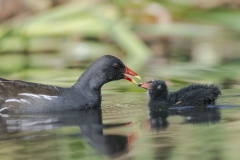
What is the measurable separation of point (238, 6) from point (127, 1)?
2.27 metres

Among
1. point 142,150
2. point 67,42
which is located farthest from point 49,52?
point 142,150

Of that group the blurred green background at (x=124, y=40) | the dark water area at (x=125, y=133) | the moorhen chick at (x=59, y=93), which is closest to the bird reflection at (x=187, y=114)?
the dark water area at (x=125, y=133)

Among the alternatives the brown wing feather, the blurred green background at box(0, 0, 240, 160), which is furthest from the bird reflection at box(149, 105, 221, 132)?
the brown wing feather

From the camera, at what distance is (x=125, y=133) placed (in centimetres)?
791

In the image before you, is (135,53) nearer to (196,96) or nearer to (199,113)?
(196,96)

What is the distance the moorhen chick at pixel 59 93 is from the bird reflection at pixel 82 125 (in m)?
0.15

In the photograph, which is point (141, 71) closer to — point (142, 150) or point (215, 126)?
point (215, 126)

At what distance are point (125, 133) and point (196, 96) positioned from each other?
6.21 ft

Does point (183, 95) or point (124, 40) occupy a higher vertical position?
point (124, 40)

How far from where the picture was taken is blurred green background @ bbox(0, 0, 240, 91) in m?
13.2

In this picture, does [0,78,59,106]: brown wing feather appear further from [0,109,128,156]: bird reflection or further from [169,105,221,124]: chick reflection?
[169,105,221,124]: chick reflection

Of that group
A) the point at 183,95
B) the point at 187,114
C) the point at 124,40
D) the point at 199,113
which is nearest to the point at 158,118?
the point at 187,114

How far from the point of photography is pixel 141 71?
522 inches

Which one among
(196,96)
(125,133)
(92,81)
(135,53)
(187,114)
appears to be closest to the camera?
(125,133)
